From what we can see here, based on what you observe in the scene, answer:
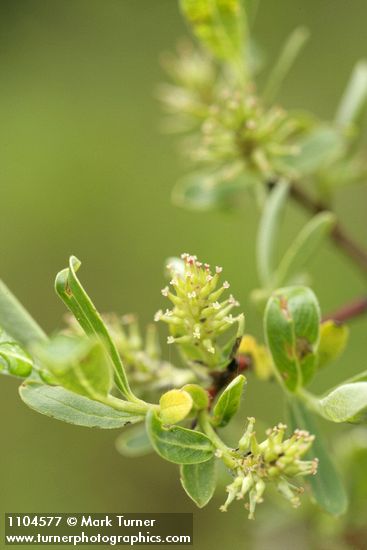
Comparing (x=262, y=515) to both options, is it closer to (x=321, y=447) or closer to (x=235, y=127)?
(x=321, y=447)

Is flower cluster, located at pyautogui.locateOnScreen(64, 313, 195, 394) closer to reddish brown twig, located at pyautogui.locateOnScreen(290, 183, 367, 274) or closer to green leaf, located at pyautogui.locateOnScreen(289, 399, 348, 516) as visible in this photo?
green leaf, located at pyautogui.locateOnScreen(289, 399, 348, 516)

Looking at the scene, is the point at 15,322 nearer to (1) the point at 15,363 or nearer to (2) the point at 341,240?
(1) the point at 15,363

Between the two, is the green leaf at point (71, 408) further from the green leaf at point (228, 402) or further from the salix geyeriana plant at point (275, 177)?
the salix geyeriana plant at point (275, 177)

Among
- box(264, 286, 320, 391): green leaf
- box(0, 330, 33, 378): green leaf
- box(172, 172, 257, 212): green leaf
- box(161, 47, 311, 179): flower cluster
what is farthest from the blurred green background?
box(0, 330, 33, 378): green leaf

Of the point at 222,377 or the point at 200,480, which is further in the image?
the point at 222,377

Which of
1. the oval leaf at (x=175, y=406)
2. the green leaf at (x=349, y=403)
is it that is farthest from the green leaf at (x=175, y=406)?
the green leaf at (x=349, y=403)

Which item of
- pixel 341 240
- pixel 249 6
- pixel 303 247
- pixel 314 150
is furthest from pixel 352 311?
pixel 249 6

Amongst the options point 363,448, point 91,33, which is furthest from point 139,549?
point 91,33
